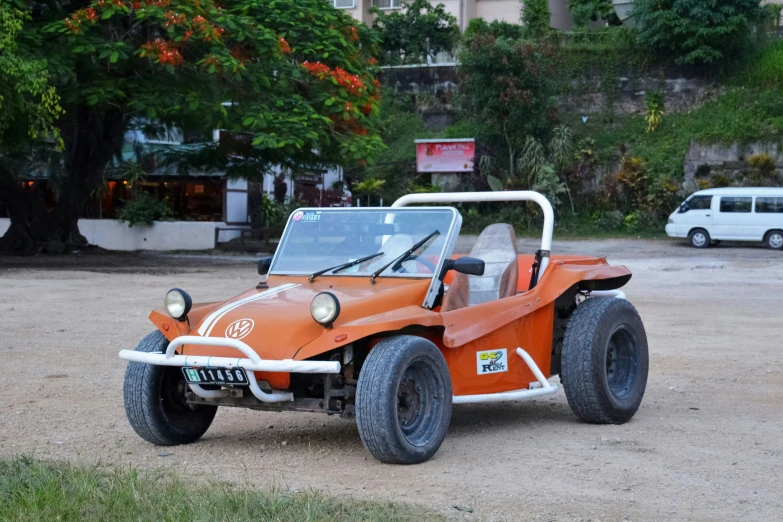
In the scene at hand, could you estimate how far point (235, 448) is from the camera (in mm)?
6656

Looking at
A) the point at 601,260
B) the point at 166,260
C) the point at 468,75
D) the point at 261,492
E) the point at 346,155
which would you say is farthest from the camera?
the point at 468,75

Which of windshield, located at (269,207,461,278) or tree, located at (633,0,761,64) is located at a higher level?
tree, located at (633,0,761,64)

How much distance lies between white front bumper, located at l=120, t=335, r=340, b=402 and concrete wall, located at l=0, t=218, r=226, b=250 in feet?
93.5

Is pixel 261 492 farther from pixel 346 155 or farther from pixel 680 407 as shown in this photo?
pixel 346 155

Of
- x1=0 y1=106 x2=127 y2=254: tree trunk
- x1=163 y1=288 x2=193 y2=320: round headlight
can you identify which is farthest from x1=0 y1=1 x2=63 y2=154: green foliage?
x1=163 y1=288 x2=193 y2=320: round headlight

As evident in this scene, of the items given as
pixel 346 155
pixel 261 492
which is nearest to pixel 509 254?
pixel 261 492

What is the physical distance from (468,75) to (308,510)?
34814mm

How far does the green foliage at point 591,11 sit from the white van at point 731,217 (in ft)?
48.3

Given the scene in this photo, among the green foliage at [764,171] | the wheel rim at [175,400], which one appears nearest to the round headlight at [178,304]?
the wheel rim at [175,400]

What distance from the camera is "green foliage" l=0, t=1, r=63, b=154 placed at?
1850 centimetres

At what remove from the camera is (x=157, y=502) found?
479 cm

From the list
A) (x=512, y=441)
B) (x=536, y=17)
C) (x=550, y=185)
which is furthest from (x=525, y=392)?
(x=536, y=17)

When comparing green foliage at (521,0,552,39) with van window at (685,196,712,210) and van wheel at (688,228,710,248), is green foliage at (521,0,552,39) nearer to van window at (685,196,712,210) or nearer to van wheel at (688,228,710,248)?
van window at (685,196,712,210)

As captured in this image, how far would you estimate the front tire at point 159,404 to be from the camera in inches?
257
